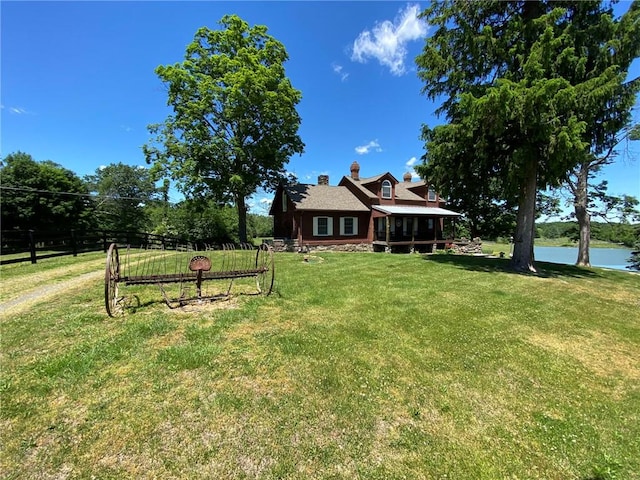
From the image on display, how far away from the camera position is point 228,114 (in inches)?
774

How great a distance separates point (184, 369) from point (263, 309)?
2521 mm

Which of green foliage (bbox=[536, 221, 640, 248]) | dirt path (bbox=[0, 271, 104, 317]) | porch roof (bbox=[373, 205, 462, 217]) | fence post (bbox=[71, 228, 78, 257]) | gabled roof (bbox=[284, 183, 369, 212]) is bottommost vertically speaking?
dirt path (bbox=[0, 271, 104, 317])

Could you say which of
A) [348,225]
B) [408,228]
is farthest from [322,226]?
[408,228]

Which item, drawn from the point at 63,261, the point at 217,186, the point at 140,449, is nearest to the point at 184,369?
the point at 140,449

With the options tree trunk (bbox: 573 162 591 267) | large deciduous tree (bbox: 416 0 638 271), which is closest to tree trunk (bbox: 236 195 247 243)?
large deciduous tree (bbox: 416 0 638 271)

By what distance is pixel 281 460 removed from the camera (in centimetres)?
264

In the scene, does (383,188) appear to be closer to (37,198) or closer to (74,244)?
(74,244)

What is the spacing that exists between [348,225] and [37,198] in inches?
1134

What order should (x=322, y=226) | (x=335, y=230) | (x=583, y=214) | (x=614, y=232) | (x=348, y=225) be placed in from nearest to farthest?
(x=583, y=214) < (x=614, y=232) < (x=322, y=226) < (x=335, y=230) < (x=348, y=225)

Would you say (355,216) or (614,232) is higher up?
(355,216)

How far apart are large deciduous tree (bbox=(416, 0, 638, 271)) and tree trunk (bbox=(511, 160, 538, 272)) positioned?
0.12 ft

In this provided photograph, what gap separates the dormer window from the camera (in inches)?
926

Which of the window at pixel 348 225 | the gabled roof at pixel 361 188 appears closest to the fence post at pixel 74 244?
the window at pixel 348 225

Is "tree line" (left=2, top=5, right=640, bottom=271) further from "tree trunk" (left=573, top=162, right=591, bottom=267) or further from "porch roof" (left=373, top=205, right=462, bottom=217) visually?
"porch roof" (left=373, top=205, right=462, bottom=217)
